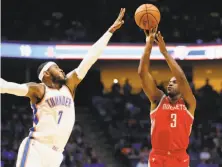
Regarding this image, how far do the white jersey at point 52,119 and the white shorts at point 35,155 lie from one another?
0.19ft

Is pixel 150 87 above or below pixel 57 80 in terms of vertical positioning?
below

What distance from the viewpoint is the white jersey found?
481 centimetres

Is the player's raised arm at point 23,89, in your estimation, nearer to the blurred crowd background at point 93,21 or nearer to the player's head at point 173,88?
the player's head at point 173,88

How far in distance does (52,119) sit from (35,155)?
0.36 metres

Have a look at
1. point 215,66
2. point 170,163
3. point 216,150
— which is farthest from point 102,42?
point 215,66

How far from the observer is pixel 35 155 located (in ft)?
15.6

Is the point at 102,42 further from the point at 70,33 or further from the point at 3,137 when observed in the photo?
the point at 70,33

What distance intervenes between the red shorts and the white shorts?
1.09m

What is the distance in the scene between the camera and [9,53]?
→ 47.4ft

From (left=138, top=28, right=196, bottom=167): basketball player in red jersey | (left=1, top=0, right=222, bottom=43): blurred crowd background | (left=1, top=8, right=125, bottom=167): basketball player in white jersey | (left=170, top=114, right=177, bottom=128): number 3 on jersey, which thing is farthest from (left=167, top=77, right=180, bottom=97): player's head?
(left=1, top=0, right=222, bottom=43): blurred crowd background

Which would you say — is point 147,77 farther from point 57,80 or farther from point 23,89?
point 23,89

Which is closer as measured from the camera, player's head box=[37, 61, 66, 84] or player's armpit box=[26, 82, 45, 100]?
player's armpit box=[26, 82, 45, 100]

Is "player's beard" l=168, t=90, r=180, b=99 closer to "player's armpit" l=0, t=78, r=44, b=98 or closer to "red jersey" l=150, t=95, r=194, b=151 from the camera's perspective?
"red jersey" l=150, t=95, r=194, b=151

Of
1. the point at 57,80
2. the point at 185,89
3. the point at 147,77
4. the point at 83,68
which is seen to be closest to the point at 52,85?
the point at 57,80
